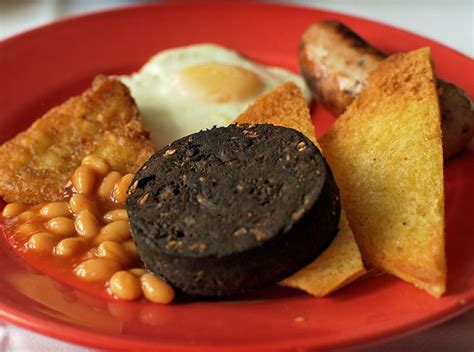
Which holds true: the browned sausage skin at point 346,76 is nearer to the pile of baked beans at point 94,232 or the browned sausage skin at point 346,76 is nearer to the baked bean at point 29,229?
the pile of baked beans at point 94,232

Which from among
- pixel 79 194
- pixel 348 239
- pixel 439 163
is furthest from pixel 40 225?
pixel 439 163

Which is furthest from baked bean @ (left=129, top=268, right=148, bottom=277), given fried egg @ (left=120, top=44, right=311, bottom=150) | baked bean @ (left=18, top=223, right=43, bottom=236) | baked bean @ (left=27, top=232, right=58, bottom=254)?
fried egg @ (left=120, top=44, right=311, bottom=150)

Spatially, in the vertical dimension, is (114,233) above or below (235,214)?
below

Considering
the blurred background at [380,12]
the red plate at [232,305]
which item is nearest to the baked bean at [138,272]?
the red plate at [232,305]

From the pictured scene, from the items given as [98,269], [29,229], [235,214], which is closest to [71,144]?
[29,229]

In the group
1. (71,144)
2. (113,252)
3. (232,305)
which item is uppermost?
(71,144)

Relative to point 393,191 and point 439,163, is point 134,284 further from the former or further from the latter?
point 439,163

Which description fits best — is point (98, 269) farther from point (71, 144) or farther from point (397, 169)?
point (397, 169)
